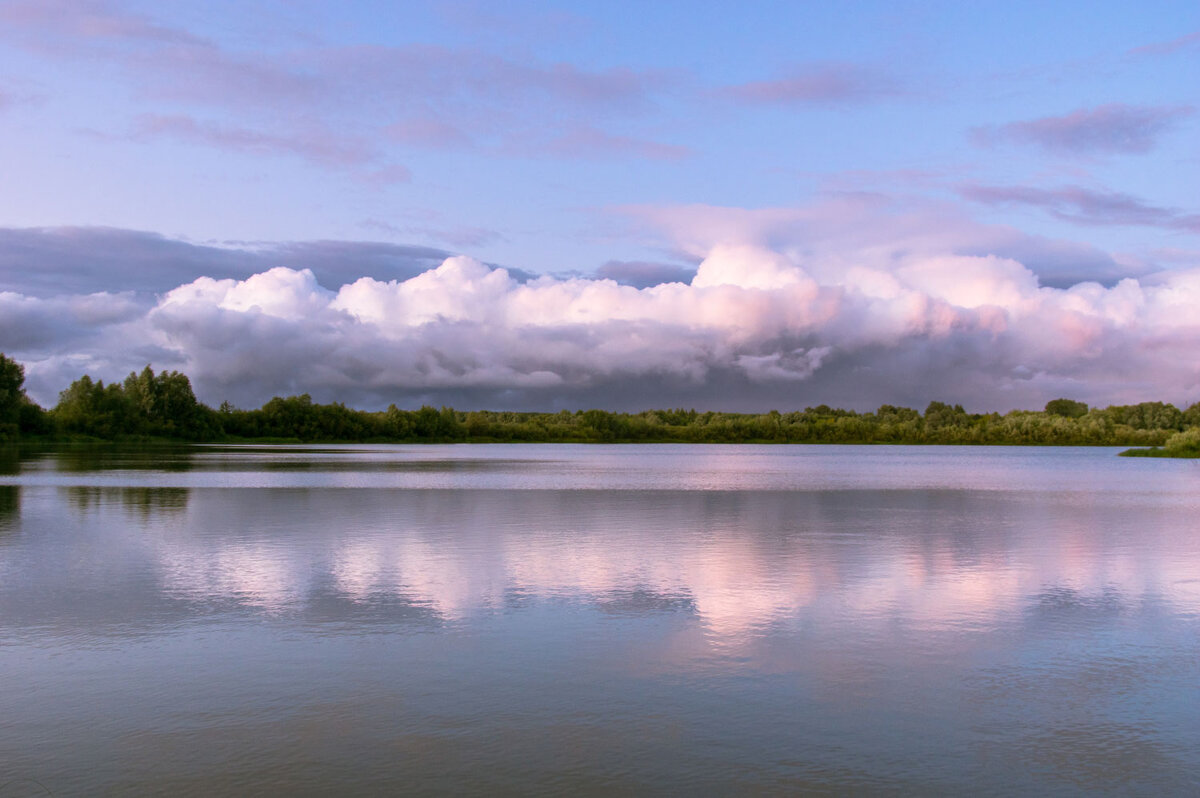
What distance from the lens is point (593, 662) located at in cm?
1102

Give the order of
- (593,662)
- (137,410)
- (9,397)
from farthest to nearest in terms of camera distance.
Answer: (137,410) → (9,397) → (593,662)

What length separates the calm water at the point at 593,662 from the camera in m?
7.74

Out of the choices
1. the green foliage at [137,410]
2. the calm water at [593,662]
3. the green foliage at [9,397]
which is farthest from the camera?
the green foliage at [137,410]

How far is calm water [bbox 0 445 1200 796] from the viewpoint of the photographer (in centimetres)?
774

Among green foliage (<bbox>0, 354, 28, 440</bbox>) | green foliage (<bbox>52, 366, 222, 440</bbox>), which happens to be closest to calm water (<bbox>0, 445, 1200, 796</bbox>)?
green foliage (<bbox>0, 354, 28, 440</bbox>)

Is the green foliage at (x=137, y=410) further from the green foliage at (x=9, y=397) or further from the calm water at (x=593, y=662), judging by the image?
the calm water at (x=593, y=662)

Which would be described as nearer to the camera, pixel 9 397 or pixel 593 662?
pixel 593 662

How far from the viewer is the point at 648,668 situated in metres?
10.7

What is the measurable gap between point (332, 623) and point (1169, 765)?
9.82 metres

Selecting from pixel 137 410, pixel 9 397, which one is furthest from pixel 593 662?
pixel 137 410

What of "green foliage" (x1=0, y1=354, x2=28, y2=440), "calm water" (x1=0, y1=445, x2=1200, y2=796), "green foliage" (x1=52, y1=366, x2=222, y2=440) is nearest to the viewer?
"calm water" (x1=0, y1=445, x2=1200, y2=796)

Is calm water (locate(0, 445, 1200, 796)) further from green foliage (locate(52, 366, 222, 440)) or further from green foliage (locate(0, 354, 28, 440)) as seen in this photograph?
green foliage (locate(52, 366, 222, 440))

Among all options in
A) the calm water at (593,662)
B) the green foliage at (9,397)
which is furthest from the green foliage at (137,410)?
the calm water at (593,662)

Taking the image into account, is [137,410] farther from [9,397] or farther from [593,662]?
[593,662]
